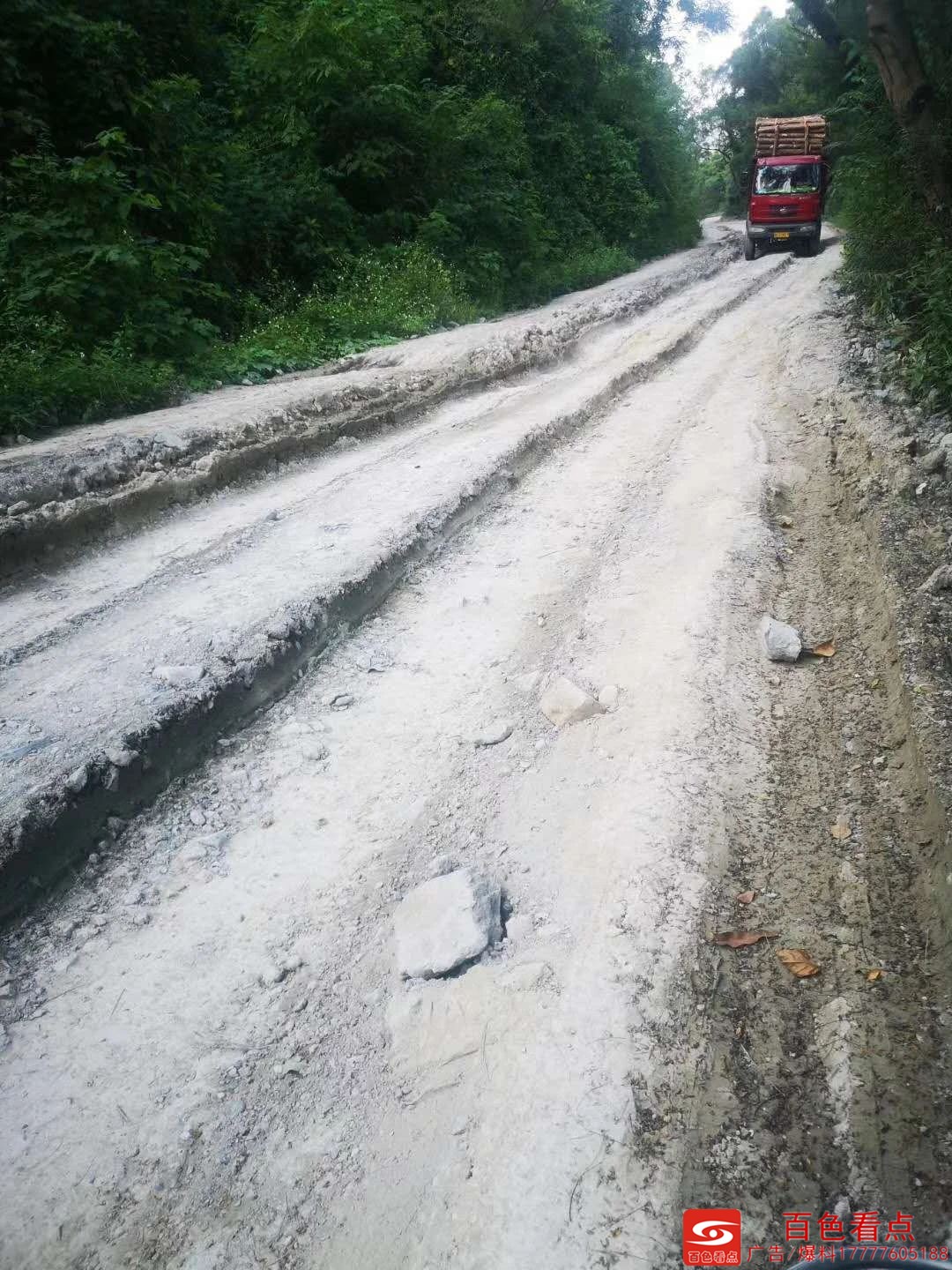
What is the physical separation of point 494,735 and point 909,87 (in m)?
8.33

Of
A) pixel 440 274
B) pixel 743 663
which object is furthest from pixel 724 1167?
pixel 440 274

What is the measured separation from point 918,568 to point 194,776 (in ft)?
11.5

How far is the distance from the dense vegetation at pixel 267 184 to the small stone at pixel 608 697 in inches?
211

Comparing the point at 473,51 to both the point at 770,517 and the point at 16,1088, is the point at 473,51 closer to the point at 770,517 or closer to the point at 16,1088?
the point at 770,517

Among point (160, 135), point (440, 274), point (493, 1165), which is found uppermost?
point (160, 135)

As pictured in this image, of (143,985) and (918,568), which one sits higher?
(918,568)

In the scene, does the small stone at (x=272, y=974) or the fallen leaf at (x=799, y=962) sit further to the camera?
the small stone at (x=272, y=974)

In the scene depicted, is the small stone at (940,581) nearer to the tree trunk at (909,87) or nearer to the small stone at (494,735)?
the small stone at (494,735)

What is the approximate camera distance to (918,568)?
3604 mm

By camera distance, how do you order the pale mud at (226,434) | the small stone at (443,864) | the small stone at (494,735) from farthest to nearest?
the pale mud at (226,434), the small stone at (494,735), the small stone at (443,864)

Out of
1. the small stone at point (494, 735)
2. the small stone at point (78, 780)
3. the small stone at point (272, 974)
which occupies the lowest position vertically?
the small stone at point (272, 974)

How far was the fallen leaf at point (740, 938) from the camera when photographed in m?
2.19

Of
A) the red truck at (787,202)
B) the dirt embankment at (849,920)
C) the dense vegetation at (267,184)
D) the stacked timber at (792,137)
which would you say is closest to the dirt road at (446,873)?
the dirt embankment at (849,920)

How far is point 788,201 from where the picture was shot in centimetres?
1692
